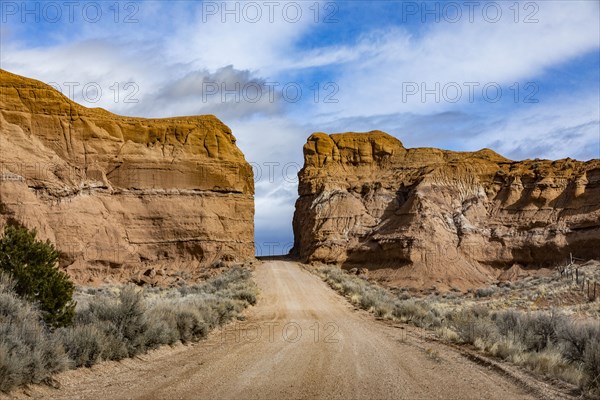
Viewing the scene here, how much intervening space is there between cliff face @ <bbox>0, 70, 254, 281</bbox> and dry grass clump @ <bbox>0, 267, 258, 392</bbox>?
27.7 meters

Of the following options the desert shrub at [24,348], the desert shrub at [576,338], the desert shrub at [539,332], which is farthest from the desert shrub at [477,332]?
the desert shrub at [24,348]

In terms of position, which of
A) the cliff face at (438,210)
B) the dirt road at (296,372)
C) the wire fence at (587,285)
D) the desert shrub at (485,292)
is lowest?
the dirt road at (296,372)

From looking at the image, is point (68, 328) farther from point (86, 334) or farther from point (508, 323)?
point (508, 323)

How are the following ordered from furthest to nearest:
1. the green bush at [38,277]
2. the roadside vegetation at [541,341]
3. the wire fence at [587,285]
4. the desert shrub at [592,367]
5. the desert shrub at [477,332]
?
the wire fence at [587,285]
the desert shrub at [477,332]
the green bush at [38,277]
the roadside vegetation at [541,341]
the desert shrub at [592,367]

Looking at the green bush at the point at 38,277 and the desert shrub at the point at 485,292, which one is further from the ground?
the green bush at the point at 38,277

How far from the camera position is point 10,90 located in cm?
4253

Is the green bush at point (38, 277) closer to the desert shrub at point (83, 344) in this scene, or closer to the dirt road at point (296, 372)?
the desert shrub at point (83, 344)

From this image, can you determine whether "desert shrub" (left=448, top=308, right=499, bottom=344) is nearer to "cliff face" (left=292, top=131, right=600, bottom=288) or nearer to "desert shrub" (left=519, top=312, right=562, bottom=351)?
"desert shrub" (left=519, top=312, right=562, bottom=351)

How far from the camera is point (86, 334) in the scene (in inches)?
404

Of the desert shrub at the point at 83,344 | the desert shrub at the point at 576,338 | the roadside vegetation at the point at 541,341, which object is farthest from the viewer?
the desert shrub at the point at 576,338

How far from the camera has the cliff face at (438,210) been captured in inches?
1983

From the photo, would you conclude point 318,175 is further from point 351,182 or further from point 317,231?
point 317,231

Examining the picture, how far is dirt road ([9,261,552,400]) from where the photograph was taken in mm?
8266

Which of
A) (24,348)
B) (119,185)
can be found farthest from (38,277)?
(119,185)
